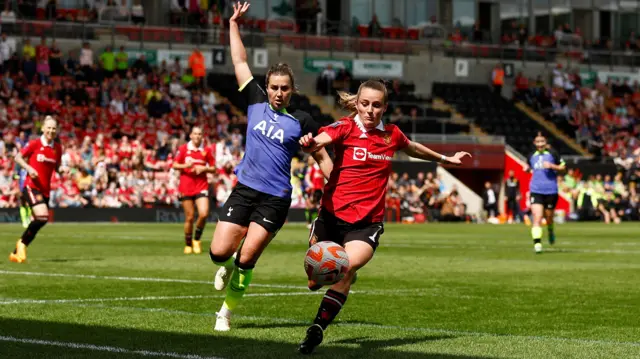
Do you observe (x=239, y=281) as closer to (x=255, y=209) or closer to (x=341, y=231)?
(x=255, y=209)

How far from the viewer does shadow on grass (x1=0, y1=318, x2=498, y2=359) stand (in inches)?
340

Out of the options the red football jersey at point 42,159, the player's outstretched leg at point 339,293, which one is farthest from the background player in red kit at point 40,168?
the player's outstretched leg at point 339,293

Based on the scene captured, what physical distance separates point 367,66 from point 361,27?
2.81 m

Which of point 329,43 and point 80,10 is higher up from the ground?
point 80,10

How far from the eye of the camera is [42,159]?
18703 millimetres

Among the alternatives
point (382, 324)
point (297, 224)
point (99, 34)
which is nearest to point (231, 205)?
point (382, 324)

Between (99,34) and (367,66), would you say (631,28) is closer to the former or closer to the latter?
(367,66)

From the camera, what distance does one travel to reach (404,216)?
45.4 m

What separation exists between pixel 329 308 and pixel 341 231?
0.71 metres

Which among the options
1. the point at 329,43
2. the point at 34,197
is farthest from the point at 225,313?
the point at 329,43

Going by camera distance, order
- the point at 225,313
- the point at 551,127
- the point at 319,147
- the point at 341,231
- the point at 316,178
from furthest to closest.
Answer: the point at 551,127
the point at 316,178
the point at 225,313
the point at 341,231
the point at 319,147

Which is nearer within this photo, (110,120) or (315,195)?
(315,195)

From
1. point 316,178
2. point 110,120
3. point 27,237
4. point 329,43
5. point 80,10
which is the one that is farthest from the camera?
point 329,43

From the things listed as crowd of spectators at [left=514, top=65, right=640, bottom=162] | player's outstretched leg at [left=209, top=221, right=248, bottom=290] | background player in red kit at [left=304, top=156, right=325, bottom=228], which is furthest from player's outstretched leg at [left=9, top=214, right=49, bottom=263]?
crowd of spectators at [left=514, top=65, right=640, bottom=162]
